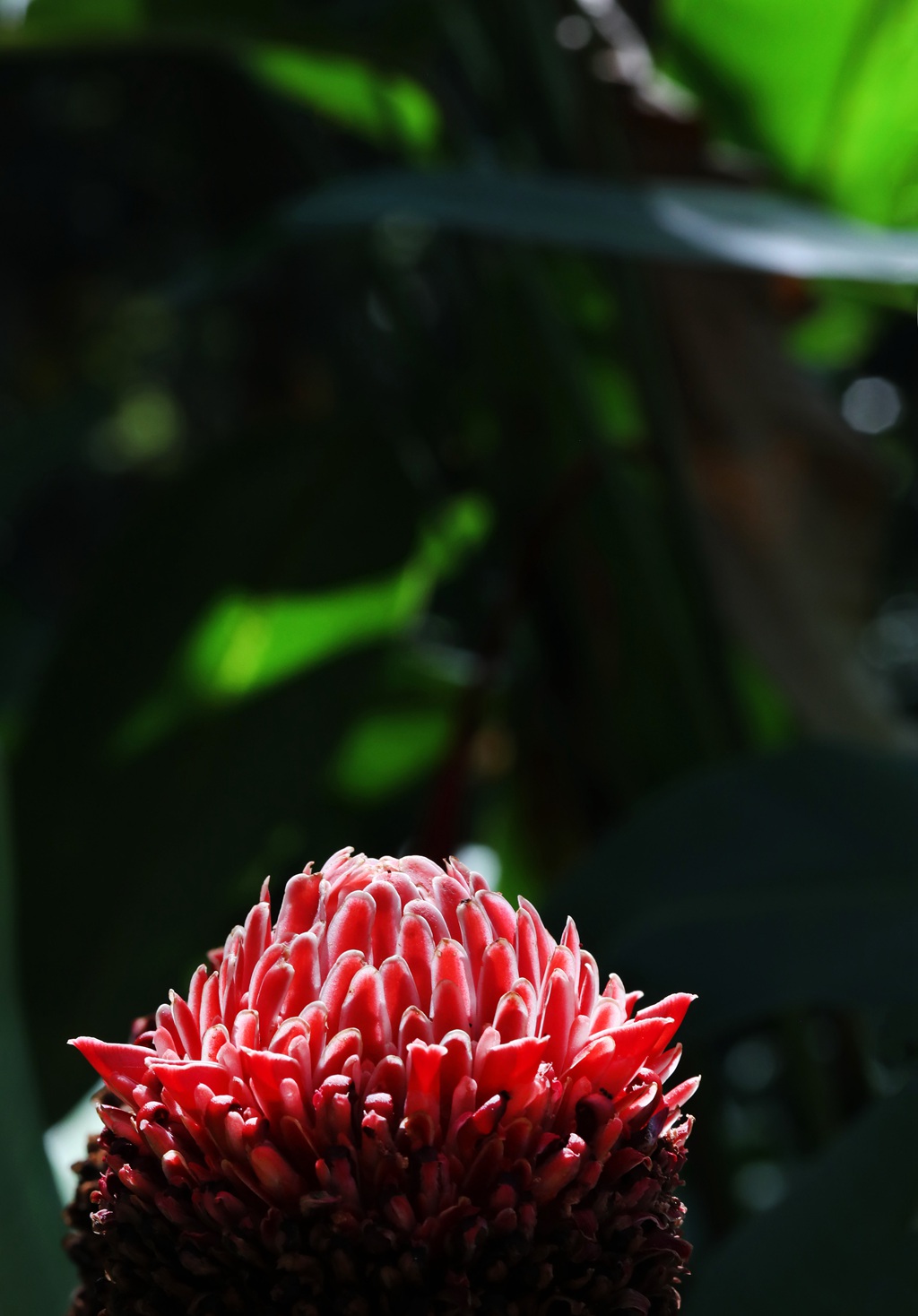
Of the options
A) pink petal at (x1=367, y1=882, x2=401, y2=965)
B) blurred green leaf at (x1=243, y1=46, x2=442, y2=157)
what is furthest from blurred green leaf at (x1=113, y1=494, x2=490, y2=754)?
pink petal at (x1=367, y1=882, x2=401, y2=965)

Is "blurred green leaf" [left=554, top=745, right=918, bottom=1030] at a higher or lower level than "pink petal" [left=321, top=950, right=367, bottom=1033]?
lower

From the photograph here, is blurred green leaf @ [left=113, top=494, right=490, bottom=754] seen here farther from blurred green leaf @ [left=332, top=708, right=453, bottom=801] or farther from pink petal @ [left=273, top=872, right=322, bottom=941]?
pink petal @ [left=273, top=872, right=322, bottom=941]

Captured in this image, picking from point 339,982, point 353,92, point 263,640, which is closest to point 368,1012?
point 339,982

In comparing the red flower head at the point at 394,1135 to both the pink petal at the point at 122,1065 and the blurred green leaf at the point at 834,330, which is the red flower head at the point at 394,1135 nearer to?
the pink petal at the point at 122,1065

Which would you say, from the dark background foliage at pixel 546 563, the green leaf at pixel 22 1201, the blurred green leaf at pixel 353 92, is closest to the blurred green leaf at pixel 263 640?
the dark background foliage at pixel 546 563

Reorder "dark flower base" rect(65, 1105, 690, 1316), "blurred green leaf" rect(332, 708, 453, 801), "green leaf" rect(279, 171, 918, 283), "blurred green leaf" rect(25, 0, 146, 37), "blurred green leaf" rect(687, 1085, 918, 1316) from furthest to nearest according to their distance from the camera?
1. "blurred green leaf" rect(332, 708, 453, 801)
2. "blurred green leaf" rect(25, 0, 146, 37)
3. "green leaf" rect(279, 171, 918, 283)
4. "blurred green leaf" rect(687, 1085, 918, 1316)
5. "dark flower base" rect(65, 1105, 690, 1316)

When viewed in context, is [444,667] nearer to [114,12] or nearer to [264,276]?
[114,12]

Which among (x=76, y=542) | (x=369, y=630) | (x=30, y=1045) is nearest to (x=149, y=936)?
(x=30, y=1045)
